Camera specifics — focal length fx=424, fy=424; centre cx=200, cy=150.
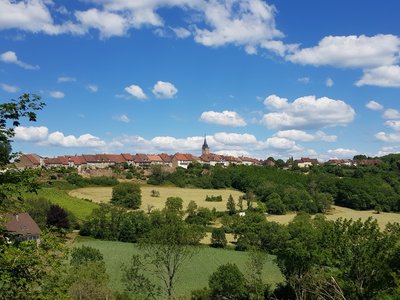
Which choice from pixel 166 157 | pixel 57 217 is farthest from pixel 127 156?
pixel 57 217

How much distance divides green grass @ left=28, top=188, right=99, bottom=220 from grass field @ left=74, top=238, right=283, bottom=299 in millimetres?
11789

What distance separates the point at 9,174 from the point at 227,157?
185126 millimetres

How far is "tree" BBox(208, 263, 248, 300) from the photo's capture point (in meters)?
35.6

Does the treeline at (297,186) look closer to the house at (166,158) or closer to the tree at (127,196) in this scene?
the tree at (127,196)

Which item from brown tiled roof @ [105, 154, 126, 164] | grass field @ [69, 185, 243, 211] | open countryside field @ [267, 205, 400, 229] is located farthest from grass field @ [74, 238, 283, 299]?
brown tiled roof @ [105, 154, 126, 164]

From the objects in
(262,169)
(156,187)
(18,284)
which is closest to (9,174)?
(18,284)

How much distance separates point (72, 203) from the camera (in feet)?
266

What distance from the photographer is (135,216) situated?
68.5 m

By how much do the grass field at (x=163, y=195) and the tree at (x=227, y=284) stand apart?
175 feet

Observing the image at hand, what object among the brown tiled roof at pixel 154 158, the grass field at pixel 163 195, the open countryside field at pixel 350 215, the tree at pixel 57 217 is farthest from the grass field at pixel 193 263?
the brown tiled roof at pixel 154 158

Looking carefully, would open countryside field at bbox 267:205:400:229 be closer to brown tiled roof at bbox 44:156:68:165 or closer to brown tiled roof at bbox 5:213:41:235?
brown tiled roof at bbox 5:213:41:235

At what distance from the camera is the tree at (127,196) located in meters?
89.1

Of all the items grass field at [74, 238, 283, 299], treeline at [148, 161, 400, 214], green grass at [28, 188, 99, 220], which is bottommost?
grass field at [74, 238, 283, 299]

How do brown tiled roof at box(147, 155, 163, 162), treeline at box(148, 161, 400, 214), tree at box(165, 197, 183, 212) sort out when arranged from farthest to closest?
brown tiled roof at box(147, 155, 163, 162) < treeline at box(148, 161, 400, 214) < tree at box(165, 197, 183, 212)
